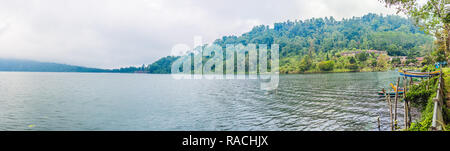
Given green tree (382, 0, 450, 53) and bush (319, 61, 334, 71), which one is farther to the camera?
bush (319, 61, 334, 71)

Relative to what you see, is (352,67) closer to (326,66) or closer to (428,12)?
(326,66)

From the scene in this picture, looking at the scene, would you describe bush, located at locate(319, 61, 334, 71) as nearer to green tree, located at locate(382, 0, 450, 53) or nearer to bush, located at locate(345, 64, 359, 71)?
bush, located at locate(345, 64, 359, 71)

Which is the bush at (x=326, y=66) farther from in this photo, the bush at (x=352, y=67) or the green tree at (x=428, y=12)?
the green tree at (x=428, y=12)

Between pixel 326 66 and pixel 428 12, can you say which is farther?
pixel 326 66

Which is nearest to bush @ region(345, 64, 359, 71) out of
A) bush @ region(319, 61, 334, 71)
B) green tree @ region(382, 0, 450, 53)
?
bush @ region(319, 61, 334, 71)

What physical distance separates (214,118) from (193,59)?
6606 inches

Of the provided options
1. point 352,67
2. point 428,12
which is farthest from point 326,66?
point 428,12

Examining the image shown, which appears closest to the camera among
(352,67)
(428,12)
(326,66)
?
(428,12)

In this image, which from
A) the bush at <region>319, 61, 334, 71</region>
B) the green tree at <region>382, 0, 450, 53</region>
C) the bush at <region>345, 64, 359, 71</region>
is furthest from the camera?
the bush at <region>319, 61, 334, 71</region>

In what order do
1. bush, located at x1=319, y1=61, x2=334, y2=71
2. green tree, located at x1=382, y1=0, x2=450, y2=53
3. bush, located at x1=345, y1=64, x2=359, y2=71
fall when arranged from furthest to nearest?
1. bush, located at x1=319, y1=61, x2=334, y2=71
2. bush, located at x1=345, y1=64, x2=359, y2=71
3. green tree, located at x1=382, y1=0, x2=450, y2=53

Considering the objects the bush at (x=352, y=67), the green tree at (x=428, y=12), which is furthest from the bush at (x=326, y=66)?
the green tree at (x=428, y=12)

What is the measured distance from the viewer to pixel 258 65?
159375 millimetres
